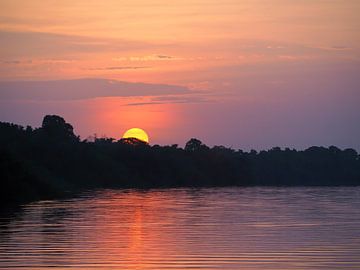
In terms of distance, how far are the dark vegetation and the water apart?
19728 mm

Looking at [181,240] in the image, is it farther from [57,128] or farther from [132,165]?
[57,128]

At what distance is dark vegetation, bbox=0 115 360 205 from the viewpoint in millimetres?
71750

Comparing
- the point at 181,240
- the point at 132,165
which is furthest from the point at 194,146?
the point at 181,240

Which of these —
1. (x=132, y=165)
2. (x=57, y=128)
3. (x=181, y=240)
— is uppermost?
(x=57, y=128)

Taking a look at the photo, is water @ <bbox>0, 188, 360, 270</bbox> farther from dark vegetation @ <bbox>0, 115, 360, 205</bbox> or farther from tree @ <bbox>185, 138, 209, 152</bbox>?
tree @ <bbox>185, 138, 209, 152</bbox>

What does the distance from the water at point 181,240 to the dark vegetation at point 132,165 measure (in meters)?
19.7

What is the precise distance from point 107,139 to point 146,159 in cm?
3575

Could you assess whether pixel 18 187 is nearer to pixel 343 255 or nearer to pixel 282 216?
pixel 282 216

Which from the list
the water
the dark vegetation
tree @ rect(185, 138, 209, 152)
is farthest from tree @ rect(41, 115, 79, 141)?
the water

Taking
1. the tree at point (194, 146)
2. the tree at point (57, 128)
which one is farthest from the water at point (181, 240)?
the tree at point (194, 146)

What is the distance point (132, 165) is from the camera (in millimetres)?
119875

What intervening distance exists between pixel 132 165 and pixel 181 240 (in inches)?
3534

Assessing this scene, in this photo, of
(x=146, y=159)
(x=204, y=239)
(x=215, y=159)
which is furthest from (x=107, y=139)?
(x=204, y=239)

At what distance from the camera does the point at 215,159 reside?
13812cm
